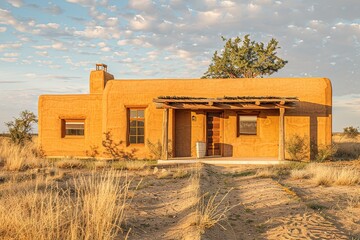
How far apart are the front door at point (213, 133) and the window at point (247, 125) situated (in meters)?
0.99

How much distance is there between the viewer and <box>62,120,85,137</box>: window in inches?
749

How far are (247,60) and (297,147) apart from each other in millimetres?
14474

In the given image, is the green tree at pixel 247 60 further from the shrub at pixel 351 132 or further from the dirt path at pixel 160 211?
the dirt path at pixel 160 211

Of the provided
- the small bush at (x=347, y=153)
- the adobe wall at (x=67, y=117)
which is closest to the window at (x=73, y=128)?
the adobe wall at (x=67, y=117)

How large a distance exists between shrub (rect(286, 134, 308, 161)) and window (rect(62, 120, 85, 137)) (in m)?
9.68

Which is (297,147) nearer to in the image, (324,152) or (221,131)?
(324,152)

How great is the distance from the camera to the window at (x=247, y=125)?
57.8 ft

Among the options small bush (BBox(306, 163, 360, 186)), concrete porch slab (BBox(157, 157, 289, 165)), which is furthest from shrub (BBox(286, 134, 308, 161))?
small bush (BBox(306, 163, 360, 186))

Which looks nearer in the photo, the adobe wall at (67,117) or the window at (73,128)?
the adobe wall at (67,117)

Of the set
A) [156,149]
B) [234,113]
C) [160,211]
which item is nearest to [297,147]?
[234,113]

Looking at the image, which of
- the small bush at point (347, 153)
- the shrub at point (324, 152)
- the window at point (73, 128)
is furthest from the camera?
the small bush at point (347, 153)

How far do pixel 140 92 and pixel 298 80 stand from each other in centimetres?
712

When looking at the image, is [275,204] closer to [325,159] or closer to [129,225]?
[129,225]

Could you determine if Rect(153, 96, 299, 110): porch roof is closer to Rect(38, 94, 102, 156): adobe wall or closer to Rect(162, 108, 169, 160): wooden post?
Rect(162, 108, 169, 160): wooden post
